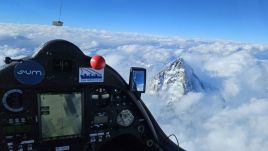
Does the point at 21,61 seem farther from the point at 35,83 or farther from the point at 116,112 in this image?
the point at 116,112

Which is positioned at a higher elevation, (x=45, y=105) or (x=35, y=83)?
(x=35, y=83)

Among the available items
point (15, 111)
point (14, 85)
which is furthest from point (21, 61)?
point (15, 111)

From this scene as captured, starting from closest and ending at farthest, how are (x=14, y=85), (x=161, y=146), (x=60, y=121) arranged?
(x=14, y=85) < (x=60, y=121) < (x=161, y=146)

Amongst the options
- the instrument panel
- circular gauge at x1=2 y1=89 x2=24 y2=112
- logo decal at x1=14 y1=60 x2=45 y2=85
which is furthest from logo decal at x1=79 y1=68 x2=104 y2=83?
circular gauge at x1=2 y1=89 x2=24 y2=112

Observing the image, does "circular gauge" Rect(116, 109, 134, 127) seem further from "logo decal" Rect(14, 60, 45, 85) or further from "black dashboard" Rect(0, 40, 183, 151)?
"logo decal" Rect(14, 60, 45, 85)

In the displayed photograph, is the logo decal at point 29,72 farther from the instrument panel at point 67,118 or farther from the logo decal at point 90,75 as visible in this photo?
the logo decal at point 90,75

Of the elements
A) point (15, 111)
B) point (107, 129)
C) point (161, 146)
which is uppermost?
point (15, 111)

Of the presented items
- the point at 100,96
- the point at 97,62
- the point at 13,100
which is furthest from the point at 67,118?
the point at 97,62

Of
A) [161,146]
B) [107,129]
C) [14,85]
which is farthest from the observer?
[161,146]

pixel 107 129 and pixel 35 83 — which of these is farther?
pixel 107 129
